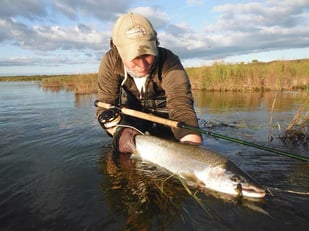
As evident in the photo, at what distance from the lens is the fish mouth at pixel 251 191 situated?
2.68 m

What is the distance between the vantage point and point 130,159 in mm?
4250

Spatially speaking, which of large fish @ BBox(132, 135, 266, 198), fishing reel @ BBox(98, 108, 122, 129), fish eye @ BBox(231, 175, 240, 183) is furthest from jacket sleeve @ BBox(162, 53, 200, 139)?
fish eye @ BBox(231, 175, 240, 183)

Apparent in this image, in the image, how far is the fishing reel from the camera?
4.46 metres

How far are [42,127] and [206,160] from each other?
15.6 feet

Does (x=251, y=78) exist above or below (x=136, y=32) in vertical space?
below

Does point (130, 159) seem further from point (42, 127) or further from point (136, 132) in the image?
point (42, 127)

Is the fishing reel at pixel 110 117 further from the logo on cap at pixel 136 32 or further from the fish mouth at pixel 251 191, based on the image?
the fish mouth at pixel 251 191

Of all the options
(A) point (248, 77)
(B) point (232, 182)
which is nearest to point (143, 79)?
(B) point (232, 182)

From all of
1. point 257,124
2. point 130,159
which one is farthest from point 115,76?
point 257,124

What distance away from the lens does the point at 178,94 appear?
414 centimetres

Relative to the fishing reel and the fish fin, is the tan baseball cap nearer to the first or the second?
the fishing reel

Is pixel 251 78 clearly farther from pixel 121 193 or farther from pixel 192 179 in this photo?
pixel 121 193

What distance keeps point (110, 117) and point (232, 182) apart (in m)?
2.21

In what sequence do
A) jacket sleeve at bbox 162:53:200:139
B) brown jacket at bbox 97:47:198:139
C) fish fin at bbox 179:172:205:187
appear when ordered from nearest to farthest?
fish fin at bbox 179:172:205:187
jacket sleeve at bbox 162:53:200:139
brown jacket at bbox 97:47:198:139
